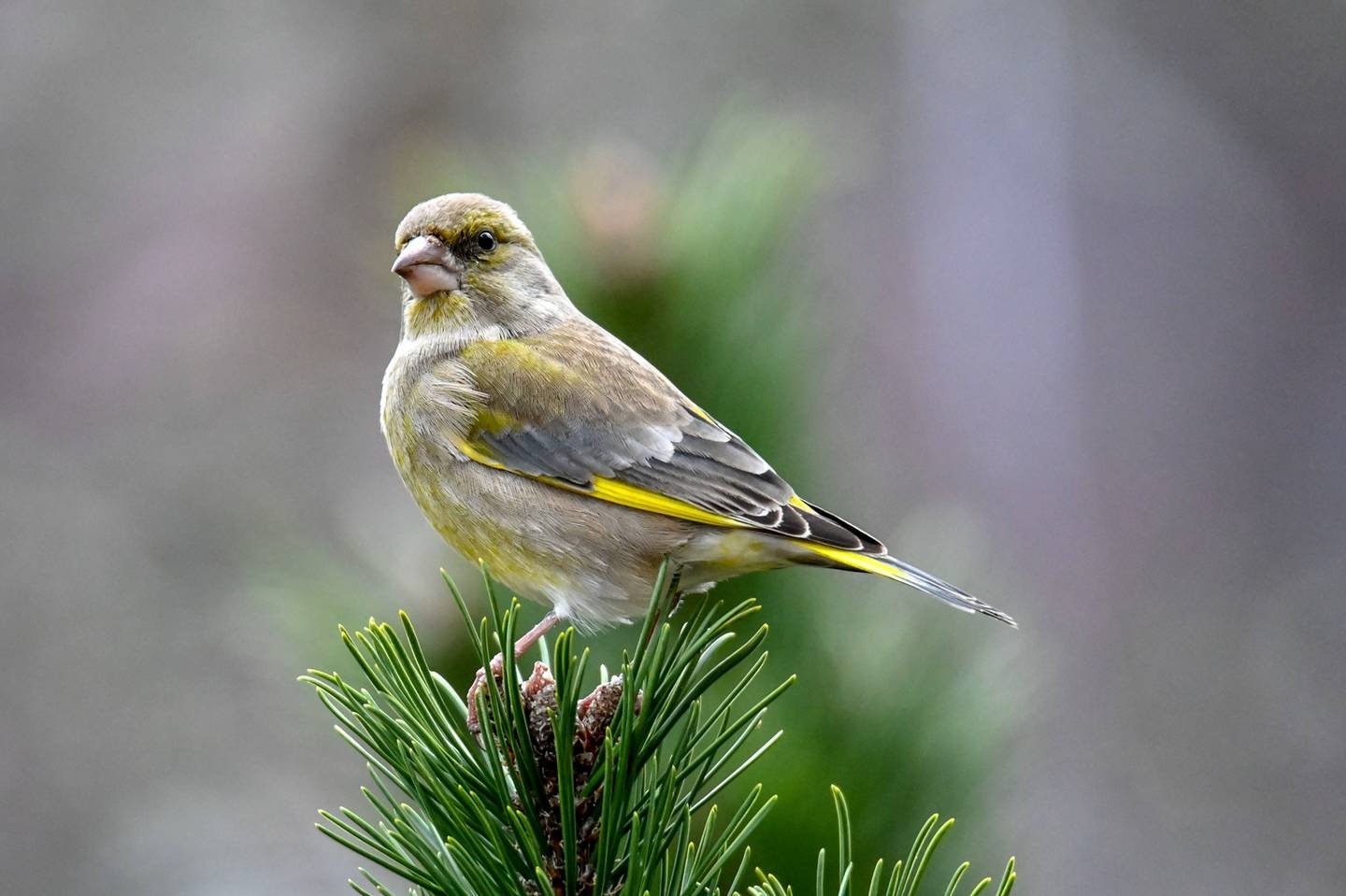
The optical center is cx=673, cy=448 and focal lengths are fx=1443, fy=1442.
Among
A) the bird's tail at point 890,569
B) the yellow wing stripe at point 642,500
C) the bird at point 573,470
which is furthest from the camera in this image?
the yellow wing stripe at point 642,500

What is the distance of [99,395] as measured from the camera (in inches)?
360

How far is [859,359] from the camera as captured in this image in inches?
310

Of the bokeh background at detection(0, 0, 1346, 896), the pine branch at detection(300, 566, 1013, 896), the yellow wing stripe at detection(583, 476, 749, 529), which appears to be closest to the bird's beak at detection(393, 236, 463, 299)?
the yellow wing stripe at detection(583, 476, 749, 529)

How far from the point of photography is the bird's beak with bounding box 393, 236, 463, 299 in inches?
132

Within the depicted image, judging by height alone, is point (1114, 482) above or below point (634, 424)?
above

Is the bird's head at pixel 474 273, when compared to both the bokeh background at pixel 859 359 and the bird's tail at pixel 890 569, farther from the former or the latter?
the bokeh background at pixel 859 359

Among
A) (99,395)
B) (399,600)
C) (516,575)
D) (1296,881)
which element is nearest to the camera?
(516,575)

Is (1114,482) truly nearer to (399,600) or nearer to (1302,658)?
(1302,658)

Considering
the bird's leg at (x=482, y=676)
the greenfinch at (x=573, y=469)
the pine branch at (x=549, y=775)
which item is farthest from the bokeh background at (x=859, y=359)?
the pine branch at (x=549, y=775)

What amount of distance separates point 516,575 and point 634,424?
41cm

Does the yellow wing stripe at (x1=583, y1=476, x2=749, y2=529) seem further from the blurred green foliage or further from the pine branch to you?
the pine branch

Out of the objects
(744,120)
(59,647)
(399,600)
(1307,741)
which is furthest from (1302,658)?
(59,647)


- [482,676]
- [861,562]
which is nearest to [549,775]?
[482,676]

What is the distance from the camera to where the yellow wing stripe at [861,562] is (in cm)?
267
